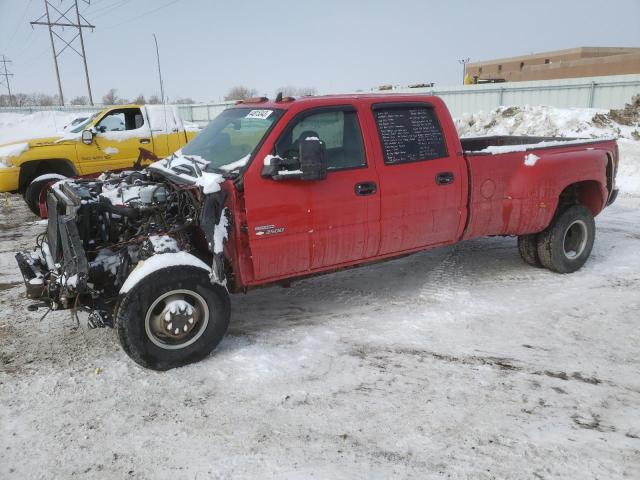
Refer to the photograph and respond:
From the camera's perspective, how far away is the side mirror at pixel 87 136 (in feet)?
29.7

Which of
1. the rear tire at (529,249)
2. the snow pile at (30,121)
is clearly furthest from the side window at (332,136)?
the snow pile at (30,121)

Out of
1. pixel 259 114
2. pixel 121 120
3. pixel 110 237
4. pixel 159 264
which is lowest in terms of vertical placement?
pixel 159 264

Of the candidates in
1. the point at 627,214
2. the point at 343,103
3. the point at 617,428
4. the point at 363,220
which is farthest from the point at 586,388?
the point at 627,214

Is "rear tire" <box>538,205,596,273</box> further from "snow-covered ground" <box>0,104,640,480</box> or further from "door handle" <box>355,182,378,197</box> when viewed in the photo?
"door handle" <box>355,182,378,197</box>

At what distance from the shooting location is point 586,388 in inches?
135

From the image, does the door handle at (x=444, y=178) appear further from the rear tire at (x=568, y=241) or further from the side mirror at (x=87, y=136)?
the side mirror at (x=87, y=136)

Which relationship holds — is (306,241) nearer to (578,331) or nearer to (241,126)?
(241,126)

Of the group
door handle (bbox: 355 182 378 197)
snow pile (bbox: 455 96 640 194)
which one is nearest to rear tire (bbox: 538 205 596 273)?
door handle (bbox: 355 182 378 197)

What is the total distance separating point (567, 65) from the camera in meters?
31.8

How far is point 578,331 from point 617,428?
1389 millimetres

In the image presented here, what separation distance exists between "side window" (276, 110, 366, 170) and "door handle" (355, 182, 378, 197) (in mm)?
168

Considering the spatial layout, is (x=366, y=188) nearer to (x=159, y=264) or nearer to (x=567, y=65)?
(x=159, y=264)

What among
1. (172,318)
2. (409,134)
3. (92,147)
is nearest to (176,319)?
(172,318)

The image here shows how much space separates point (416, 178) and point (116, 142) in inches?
278
